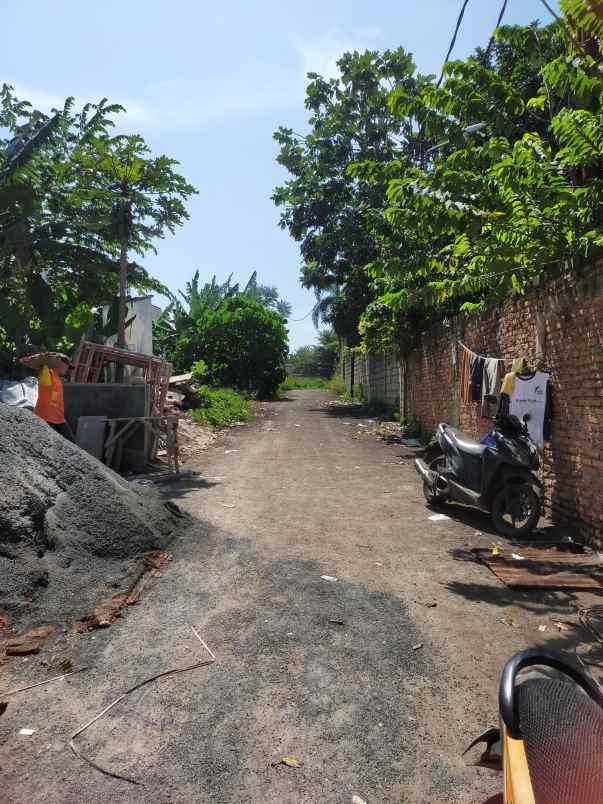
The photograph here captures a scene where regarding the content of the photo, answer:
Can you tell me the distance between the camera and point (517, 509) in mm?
6199

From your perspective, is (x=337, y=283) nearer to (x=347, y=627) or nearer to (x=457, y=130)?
(x=457, y=130)

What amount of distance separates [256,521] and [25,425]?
271cm

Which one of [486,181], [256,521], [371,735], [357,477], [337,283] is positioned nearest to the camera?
[371,735]

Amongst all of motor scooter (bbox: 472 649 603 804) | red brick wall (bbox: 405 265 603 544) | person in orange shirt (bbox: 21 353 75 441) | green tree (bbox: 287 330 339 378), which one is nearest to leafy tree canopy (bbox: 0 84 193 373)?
person in orange shirt (bbox: 21 353 75 441)

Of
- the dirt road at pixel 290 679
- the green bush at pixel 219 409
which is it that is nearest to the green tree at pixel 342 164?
the green bush at pixel 219 409

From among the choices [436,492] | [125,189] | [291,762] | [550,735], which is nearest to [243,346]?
[125,189]

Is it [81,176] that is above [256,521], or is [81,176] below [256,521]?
above

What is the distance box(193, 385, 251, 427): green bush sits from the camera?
17.5m

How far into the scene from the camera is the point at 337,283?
75.2 ft

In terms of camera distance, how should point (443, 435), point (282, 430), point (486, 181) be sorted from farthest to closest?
point (282, 430) → point (443, 435) → point (486, 181)

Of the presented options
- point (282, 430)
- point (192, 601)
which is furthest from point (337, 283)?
point (192, 601)

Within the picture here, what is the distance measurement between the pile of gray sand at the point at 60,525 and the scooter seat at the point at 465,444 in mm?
3451

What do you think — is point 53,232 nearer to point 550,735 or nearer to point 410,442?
point 410,442

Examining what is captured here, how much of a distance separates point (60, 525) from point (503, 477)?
4560mm
